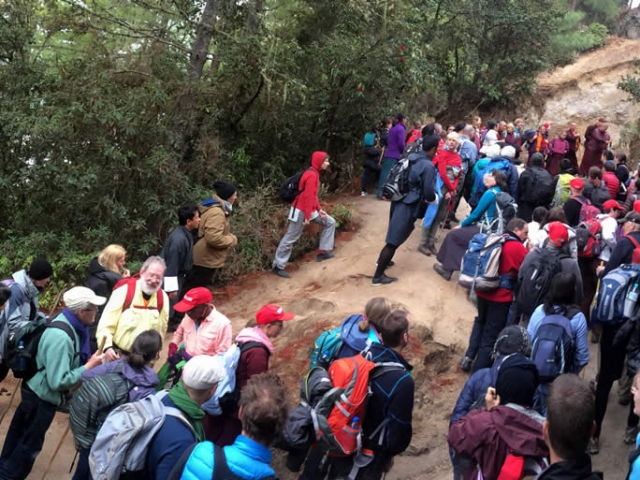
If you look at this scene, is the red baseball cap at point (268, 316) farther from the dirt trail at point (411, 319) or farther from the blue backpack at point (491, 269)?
the blue backpack at point (491, 269)

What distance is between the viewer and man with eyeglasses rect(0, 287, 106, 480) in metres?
4.82

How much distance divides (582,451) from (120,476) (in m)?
2.56

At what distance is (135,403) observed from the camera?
3734 mm

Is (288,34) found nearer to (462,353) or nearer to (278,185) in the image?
(278,185)

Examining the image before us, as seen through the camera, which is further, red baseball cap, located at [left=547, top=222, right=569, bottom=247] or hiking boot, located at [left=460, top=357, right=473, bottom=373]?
hiking boot, located at [left=460, top=357, right=473, bottom=373]

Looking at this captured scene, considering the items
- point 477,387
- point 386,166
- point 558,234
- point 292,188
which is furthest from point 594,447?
point 386,166

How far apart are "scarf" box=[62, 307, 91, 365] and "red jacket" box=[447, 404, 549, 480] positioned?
3026 millimetres

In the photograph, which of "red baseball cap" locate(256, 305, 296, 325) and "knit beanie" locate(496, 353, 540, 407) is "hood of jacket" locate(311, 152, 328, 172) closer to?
"red baseball cap" locate(256, 305, 296, 325)

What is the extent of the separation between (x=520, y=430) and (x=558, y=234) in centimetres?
319

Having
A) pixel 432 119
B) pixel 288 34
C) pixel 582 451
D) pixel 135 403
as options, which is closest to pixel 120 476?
pixel 135 403

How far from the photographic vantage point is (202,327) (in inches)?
209

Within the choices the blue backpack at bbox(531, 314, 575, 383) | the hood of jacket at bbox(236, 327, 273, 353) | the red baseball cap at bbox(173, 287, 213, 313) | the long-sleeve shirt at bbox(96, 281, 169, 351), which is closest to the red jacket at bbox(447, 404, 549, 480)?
the blue backpack at bbox(531, 314, 575, 383)

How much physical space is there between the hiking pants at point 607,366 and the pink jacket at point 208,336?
11.6 feet

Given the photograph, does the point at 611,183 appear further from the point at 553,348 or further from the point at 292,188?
the point at 553,348
